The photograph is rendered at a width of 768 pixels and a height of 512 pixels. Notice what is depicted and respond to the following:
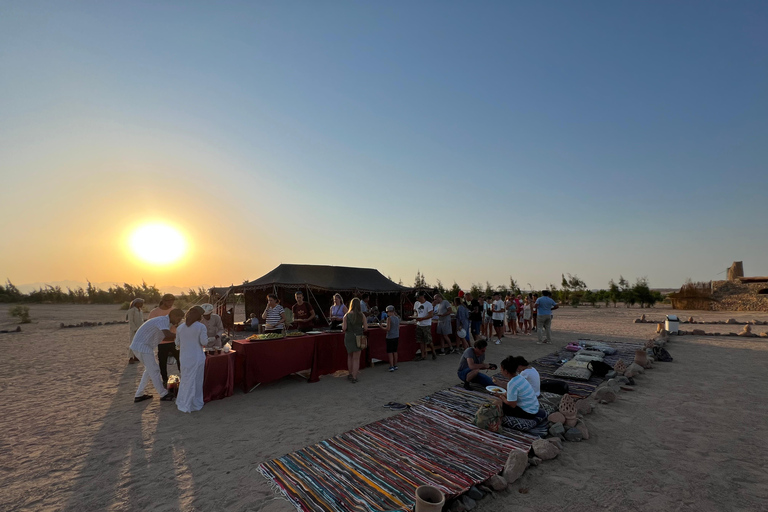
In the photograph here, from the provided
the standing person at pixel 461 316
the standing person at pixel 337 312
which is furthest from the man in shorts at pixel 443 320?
the standing person at pixel 337 312

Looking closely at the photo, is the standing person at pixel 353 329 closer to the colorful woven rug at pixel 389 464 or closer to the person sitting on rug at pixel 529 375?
the colorful woven rug at pixel 389 464

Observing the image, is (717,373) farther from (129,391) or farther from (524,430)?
(129,391)

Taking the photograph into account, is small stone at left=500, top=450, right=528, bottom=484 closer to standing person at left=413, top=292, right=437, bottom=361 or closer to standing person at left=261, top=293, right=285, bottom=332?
standing person at left=413, top=292, right=437, bottom=361

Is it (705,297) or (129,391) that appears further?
(705,297)

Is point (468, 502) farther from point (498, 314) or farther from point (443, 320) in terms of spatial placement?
point (498, 314)

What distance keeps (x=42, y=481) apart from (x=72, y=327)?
1960cm

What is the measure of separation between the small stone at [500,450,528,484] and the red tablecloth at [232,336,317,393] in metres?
4.52

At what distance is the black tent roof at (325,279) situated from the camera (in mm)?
15227

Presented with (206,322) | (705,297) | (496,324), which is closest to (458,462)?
(206,322)

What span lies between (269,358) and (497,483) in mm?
4626

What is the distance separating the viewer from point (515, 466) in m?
3.35

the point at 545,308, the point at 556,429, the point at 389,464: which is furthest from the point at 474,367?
the point at 545,308

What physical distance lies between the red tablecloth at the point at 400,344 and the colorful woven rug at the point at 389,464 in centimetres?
351

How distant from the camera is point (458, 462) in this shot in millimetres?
3637
